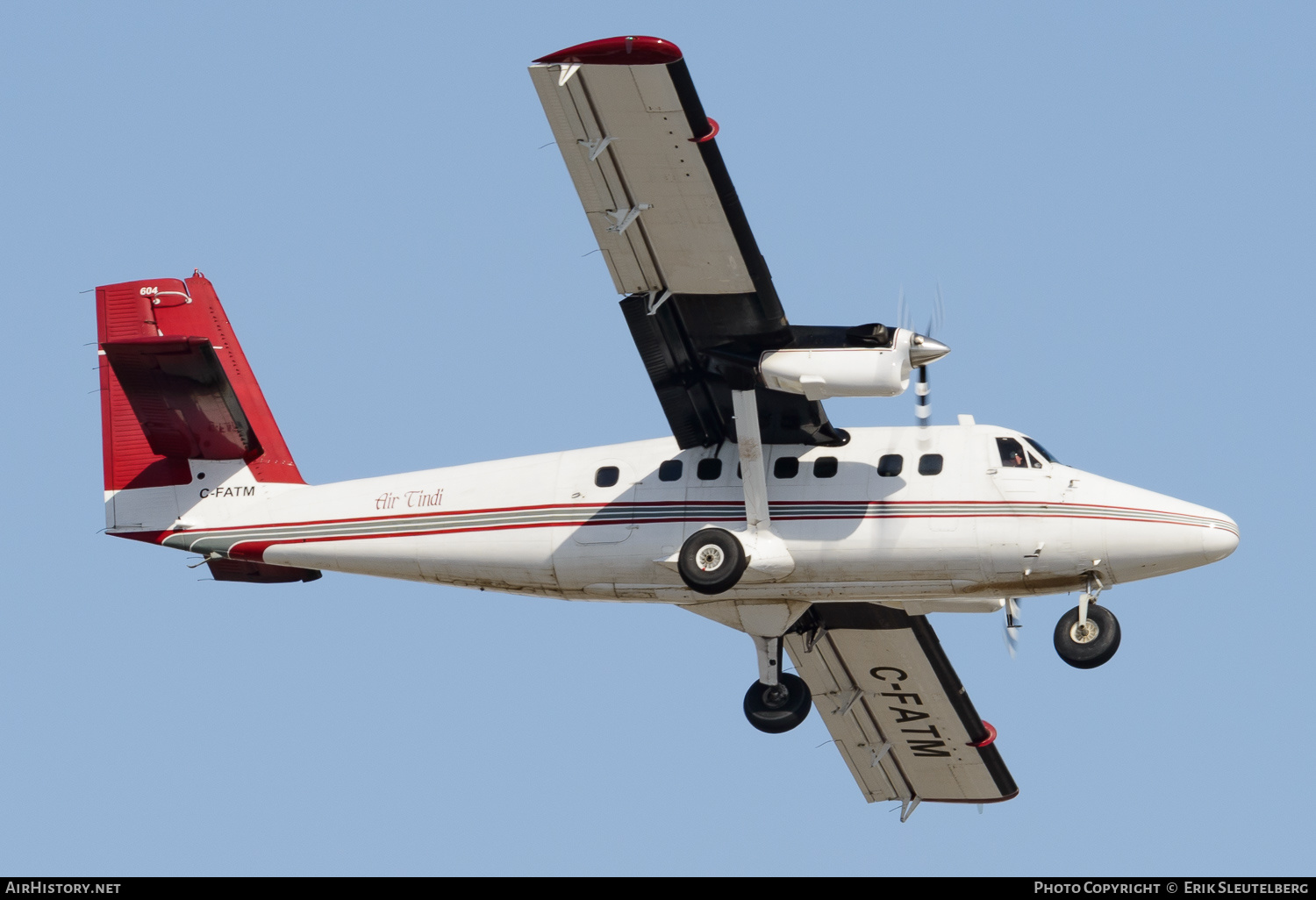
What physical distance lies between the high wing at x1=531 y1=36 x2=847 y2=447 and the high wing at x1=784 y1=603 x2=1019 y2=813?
144 inches

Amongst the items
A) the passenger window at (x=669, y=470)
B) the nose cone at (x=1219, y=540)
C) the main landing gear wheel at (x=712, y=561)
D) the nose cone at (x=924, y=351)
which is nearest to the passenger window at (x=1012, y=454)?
the nose cone at (x=924, y=351)

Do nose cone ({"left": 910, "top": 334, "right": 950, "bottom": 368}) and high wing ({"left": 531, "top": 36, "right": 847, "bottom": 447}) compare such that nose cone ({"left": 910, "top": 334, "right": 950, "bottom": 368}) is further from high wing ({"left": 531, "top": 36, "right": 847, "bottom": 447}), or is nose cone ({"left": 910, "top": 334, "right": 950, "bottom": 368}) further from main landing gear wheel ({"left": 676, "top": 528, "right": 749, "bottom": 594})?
main landing gear wheel ({"left": 676, "top": 528, "right": 749, "bottom": 594})

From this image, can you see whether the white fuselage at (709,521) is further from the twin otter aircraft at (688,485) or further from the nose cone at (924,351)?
the nose cone at (924,351)

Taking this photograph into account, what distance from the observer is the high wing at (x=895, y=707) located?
1043 inches

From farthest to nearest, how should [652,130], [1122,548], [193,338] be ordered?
[193,338] → [1122,548] → [652,130]

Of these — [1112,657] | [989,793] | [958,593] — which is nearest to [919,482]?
[958,593]

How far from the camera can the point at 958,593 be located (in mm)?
23391

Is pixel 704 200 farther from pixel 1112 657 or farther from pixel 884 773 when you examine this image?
pixel 884 773

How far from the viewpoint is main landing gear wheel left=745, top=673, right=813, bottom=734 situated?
25.1 m

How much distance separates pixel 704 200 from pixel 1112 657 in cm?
677

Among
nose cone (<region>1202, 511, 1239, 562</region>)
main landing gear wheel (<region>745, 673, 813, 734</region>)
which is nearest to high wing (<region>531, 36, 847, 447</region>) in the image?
main landing gear wheel (<region>745, 673, 813, 734</region>)

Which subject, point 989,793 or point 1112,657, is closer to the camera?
point 1112,657

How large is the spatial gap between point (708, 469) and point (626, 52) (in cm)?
550

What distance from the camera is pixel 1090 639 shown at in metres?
22.7
